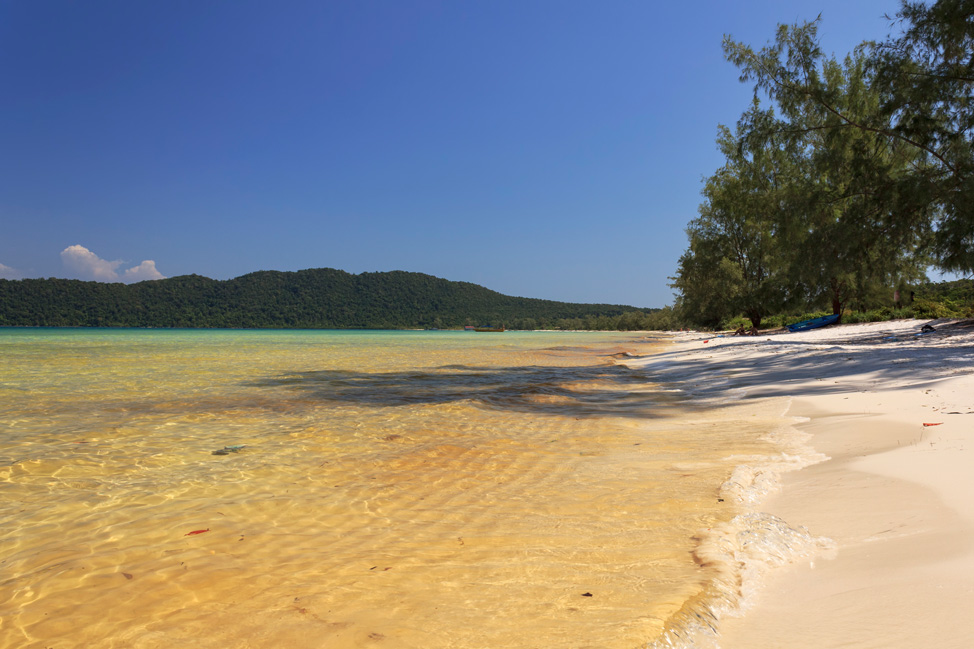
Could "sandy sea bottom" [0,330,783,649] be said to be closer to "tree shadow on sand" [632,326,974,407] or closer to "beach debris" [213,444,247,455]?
Result: "beach debris" [213,444,247,455]

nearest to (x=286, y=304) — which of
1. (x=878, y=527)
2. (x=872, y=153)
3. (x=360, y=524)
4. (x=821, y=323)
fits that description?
(x=821, y=323)

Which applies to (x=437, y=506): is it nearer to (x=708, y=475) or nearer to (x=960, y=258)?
(x=708, y=475)

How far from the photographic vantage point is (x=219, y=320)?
12256 cm

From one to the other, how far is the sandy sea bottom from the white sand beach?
0.43 m

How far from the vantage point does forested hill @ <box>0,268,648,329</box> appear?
10838 centimetres

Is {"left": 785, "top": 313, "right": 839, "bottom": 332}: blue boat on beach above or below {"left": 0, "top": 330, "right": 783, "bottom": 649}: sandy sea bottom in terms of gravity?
above

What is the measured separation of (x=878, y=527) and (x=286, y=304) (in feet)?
471

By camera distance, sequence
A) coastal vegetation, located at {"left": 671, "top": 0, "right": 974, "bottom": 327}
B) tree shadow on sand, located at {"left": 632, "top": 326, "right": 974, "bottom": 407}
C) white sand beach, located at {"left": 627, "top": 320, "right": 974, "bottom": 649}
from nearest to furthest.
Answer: white sand beach, located at {"left": 627, "top": 320, "right": 974, "bottom": 649} → tree shadow on sand, located at {"left": 632, "top": 326, "right": 974, "bottom": 407} → coastal vegetation, located at {"left": 671, "top": 0, "right": 974, "bottom": 327}

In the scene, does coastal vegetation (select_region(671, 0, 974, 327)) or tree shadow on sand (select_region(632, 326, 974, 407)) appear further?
coastal vegetation (select_region(671, 0, 974, 327))

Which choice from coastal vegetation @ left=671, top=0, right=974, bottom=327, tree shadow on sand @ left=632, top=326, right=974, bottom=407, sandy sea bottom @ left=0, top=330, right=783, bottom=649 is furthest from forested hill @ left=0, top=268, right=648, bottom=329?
sandy sea bottom @ left=0, top=330, right=783, bottom=649

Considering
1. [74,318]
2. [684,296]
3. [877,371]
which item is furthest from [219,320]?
[877,371]

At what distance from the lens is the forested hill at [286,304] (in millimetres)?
108375

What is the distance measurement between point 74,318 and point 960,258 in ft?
454

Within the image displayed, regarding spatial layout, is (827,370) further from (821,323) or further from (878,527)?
(821,323)
